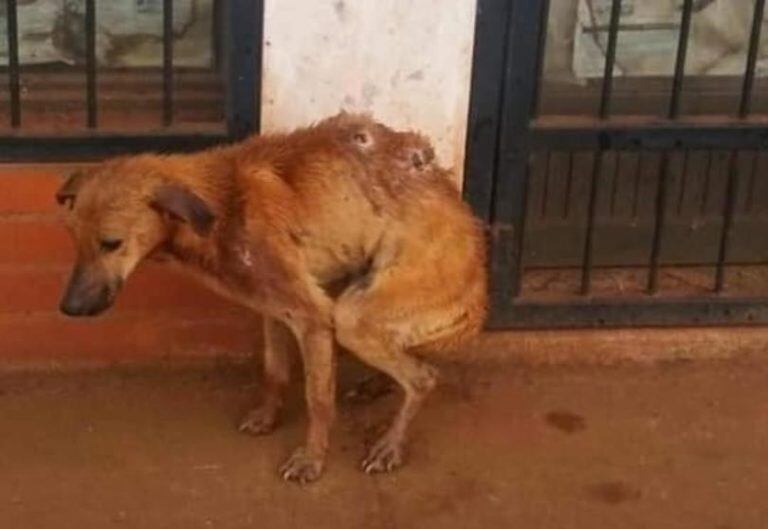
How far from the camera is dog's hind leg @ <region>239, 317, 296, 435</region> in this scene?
5387mm

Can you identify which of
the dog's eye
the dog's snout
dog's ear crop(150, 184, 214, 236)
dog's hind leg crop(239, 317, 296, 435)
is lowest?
dog's hind leg crop(239, 317, 296, 435)

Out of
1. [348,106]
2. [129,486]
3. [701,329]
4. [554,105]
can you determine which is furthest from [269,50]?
[701,329]

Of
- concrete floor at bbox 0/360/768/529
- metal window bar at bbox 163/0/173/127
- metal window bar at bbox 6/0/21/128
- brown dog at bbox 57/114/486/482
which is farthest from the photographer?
metal window bar at bbox 163/0/173/127

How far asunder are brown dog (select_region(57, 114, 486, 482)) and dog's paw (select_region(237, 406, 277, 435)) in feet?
0.80

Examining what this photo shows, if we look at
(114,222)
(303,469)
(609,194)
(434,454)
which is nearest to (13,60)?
(114,222)

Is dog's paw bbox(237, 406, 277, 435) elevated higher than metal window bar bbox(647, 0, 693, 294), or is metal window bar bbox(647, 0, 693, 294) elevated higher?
metal window bar bbox(647, 0, 693, 294)

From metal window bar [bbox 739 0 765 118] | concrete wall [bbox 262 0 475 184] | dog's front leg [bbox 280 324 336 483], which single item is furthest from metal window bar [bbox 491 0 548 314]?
dog's front leg [bbox 280 324 336 483]

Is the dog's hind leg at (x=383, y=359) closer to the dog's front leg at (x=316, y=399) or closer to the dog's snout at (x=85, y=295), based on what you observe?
the dog's front leg at (x=316, y=399)

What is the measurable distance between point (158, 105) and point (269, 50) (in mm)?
438

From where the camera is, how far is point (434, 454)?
17.5 ft

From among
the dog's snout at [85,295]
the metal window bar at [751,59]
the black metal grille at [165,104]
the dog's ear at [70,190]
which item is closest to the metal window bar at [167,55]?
the black metal grille at [165,104]

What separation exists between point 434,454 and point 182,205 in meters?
1.19

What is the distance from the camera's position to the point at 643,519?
502cm

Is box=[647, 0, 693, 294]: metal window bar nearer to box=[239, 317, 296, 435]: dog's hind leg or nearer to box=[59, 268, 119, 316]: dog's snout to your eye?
box=[239, 317, 296, 435]: dog's hind leg
